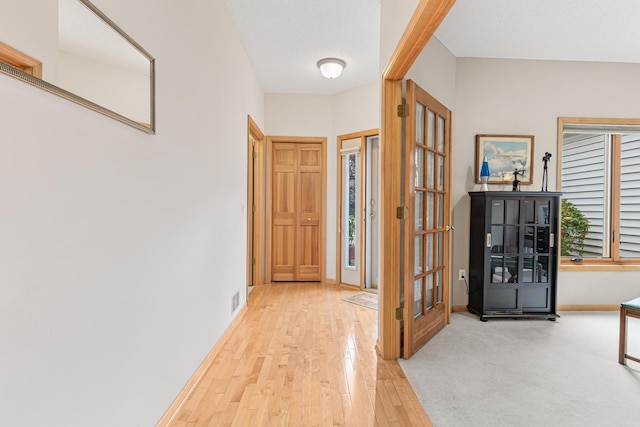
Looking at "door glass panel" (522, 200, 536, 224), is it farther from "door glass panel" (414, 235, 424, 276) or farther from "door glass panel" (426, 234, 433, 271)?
"door glass panel" (414, 235, 424, 276)

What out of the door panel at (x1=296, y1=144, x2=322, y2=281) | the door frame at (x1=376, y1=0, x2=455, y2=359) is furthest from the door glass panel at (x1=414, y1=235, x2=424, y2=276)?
the door panel at (x1=296, y1=144, x2=322, y2=281)

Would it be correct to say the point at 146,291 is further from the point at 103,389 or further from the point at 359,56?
the point at 359,56

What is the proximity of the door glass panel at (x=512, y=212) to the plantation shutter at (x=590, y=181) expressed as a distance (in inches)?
37.7

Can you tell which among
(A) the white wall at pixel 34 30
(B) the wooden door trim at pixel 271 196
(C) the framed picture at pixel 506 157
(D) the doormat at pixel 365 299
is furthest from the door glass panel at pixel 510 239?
(A) the white wall at pixel 34 30

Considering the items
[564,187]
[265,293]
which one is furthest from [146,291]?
[564,187]

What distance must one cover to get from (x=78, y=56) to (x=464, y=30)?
10.1ft

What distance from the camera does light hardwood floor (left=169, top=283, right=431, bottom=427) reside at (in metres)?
1.71

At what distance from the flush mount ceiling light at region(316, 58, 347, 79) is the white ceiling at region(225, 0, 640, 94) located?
0.24 ft

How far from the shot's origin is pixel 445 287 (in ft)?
10.0

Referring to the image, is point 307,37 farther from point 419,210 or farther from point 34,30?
point 34,30

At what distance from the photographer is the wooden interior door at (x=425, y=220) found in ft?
7.87

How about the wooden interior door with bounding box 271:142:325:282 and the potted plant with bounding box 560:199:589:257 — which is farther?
the wooden interior door with bounding box 271:142:325:282

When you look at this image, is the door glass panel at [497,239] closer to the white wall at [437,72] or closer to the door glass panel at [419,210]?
the door glass panel at [419,210]

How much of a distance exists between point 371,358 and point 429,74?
2.45 m
